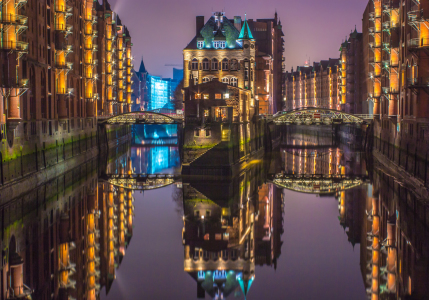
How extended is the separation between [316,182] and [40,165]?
792 inches

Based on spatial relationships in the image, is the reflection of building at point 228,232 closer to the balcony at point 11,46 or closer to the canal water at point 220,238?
the canal water at point 220,238

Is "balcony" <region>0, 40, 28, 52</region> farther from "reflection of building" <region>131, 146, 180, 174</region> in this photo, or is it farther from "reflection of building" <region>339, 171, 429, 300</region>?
"reflection of building" <region>339, 171, 429, 300</region>

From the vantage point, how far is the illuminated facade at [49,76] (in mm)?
33219

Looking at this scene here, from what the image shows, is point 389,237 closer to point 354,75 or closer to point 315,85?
point 354,75

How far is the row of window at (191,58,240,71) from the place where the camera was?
66188 millimetres

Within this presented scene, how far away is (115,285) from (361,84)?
70244 mm

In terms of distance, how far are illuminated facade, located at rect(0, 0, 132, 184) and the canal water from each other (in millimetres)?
3907

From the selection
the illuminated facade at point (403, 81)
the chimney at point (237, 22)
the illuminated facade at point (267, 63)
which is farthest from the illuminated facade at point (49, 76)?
the illuminated facade at point (403, 81)

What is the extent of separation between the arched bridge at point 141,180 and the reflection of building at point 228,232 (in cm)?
352

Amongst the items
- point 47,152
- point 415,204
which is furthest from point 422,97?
point 47,152

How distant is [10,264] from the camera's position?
2084 centimetres

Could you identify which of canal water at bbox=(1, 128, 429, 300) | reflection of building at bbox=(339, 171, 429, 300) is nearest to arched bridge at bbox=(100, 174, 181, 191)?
→ canal water at bbox=(1, 128, 429, 300)

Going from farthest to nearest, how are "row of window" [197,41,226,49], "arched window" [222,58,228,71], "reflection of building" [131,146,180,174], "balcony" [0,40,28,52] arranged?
"arched window" [222,58,228,71], "row of window" [197,41,226,49], "reflection of building" [131,146,180,174], "balcony" [0,40,28,52]

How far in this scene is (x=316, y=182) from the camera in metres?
43.6
